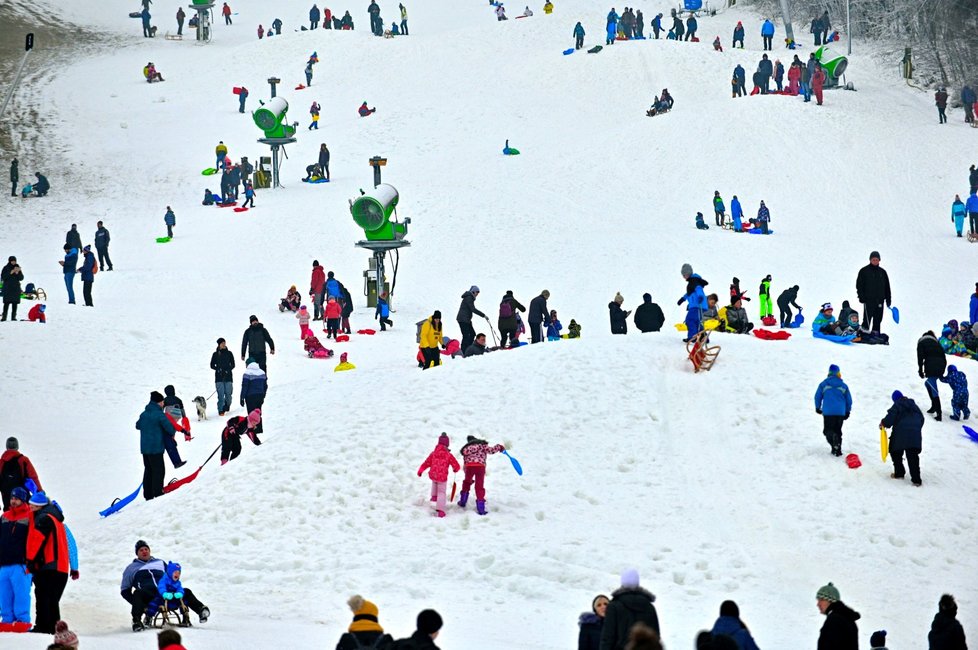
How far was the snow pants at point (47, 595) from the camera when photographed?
10.6m

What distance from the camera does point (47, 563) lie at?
10.6 m

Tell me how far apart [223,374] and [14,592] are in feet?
32.1

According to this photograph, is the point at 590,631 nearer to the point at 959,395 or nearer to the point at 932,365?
the point at 932,365

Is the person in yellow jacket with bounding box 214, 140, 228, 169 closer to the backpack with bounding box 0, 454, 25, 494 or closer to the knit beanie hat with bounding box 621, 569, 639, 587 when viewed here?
the backpack with bounding box 0, 454, 25, 494

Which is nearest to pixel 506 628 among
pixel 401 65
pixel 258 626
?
pixel 258 626

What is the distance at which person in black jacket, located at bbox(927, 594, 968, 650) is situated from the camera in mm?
9359

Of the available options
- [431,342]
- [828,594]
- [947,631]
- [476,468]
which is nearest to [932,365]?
[476,468]

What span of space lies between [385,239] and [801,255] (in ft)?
34.3

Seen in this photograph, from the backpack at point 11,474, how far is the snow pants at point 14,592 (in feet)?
11.5

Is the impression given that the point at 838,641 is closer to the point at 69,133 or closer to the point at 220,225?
the point at 220,225

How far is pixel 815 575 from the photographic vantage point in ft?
44.9

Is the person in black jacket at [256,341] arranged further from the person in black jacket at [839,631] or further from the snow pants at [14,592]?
the person in black jacket at [839,631]

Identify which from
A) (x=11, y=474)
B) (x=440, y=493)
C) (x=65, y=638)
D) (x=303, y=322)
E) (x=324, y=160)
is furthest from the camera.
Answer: (x=324, y=160)

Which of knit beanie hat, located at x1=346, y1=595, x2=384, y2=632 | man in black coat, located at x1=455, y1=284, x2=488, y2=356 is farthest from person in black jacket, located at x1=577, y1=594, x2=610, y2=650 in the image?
man in black coat, located at x1=455, y1=284, x2=488, y2=356
